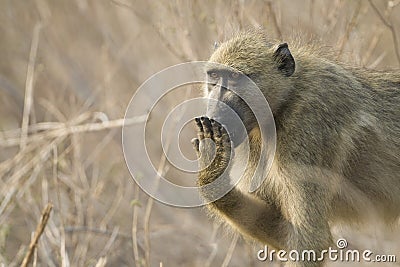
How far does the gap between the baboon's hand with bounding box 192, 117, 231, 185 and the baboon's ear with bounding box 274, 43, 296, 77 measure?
47 cm

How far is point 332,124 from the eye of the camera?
367 cm

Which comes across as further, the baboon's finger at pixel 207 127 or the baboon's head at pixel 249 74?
the baboon's head at pixel 249 74

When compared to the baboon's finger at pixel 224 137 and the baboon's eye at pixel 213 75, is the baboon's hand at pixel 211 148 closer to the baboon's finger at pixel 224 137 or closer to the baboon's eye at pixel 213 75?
the baboon's finger at pixel 224 137

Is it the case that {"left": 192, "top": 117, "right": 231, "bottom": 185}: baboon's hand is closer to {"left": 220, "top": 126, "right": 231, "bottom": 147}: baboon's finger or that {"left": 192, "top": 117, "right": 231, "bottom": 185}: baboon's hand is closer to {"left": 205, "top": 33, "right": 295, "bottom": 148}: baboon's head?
{"left": 220, "top": 126, "right": 231, "bottom": 147}: baboon's finger

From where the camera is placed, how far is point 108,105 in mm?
6848

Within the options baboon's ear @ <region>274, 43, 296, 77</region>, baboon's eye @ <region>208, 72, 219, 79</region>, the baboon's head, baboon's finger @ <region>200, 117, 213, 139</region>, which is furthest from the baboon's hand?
baboon's ear @ <region>274, 43, 296, 77</region>

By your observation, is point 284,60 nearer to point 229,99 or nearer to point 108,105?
point 229,99

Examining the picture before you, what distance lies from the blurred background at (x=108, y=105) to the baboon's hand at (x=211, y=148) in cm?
71

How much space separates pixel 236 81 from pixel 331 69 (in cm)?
51

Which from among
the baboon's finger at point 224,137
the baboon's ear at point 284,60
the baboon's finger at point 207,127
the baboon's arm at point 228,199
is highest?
the baboon's ear at point 284,60

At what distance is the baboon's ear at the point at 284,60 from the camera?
12.1 feet

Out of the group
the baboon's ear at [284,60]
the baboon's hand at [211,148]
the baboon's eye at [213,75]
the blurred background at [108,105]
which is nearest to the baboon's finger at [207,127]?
the baboon's hand at [211,148]

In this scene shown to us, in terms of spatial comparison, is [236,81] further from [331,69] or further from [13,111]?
[13,111]

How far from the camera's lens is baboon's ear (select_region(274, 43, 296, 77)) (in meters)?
3.68
